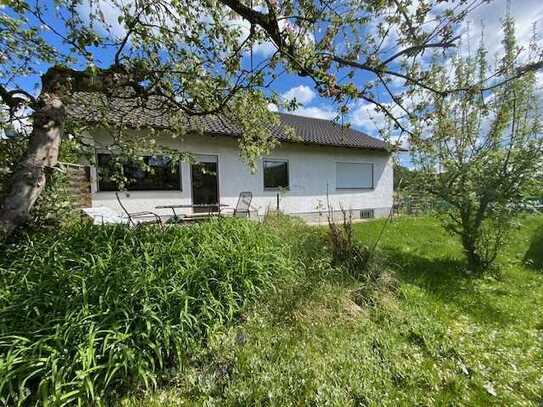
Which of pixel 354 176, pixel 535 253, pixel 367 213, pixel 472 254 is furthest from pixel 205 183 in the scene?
pixel 535 253

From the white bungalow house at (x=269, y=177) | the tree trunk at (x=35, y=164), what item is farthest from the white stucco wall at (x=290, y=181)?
the tree trunk at (x=35, y=164)

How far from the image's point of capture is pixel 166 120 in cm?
643

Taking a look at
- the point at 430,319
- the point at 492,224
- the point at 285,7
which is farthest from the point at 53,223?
the point at 492,224

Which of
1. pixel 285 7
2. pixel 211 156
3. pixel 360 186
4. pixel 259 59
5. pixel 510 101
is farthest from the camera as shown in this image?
Answer: pixel 360 186

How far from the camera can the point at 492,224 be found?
4789mm

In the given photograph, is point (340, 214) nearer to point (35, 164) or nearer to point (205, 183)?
point (205, 183)

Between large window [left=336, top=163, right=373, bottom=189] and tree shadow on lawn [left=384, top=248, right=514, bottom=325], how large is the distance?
23.4 ft

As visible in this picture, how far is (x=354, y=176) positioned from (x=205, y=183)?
279 inches

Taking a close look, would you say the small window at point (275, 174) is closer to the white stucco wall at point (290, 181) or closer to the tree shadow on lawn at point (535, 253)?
the white stucco wall at point (290, 181)

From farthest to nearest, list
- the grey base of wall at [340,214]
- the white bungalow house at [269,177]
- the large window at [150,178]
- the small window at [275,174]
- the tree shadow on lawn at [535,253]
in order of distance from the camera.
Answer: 1. the grey base of wall at [340,214]
2. the small window at [275,174]
3. the white bungalow house at [269,177]
4. the large window at [150,178]
5. the tree shadow on lawn at [535,253]

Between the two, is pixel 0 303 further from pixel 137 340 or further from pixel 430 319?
pixel 430 319

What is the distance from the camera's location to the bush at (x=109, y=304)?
1881 millimetres

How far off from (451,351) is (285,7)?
3721mm

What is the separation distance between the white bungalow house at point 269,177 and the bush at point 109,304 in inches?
153
